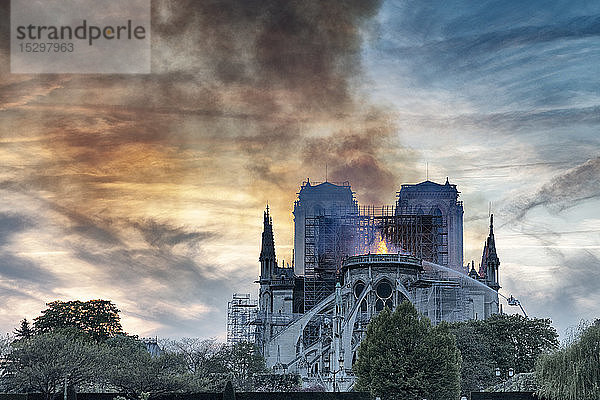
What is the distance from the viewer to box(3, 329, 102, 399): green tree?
55469 mm

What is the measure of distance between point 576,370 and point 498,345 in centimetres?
2939

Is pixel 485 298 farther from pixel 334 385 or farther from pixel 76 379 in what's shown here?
pixel 76 379

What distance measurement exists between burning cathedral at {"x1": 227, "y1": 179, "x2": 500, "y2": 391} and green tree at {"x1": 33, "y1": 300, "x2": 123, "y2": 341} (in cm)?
1537

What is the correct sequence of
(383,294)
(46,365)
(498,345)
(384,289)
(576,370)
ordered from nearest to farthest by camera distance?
(576,370) < (46,365) < (498,345) < (383,294) < (384,289)

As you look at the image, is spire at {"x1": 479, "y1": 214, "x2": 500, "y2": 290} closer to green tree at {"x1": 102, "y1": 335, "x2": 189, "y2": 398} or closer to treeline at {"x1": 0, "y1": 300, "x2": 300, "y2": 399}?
treeline at {"x1": 0, "y1": 300, "x2": 300, "y2": 399}

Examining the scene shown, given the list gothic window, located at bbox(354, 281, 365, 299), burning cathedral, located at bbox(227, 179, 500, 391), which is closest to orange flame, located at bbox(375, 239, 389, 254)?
burning cathedral, located at bbox(227, 179, 500, 391)

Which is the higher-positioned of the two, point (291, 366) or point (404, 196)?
point (404, 196)

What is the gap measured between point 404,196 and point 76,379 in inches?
2396

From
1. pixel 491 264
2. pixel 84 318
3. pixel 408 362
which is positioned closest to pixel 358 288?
pixel 491 264

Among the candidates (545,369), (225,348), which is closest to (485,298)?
(225,348)

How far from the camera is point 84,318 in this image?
91.8m

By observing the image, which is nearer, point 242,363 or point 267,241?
point 242,363

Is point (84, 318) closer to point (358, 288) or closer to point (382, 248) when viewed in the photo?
point (358, 288)

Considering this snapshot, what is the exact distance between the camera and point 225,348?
267 feet
